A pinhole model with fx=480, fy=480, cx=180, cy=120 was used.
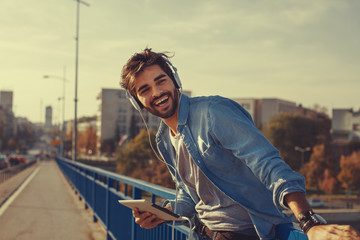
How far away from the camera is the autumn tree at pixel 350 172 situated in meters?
73.2

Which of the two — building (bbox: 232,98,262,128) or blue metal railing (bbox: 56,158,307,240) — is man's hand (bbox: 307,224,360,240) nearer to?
blue metal railing (bbox: 56,158,307,240)

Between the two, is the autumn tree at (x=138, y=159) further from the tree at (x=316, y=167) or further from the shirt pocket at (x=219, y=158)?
the shirt pocket at (x=219, y=158)

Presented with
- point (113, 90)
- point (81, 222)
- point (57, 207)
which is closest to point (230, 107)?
point (81, 222)

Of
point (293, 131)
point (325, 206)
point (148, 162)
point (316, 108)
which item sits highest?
point (316, 108)

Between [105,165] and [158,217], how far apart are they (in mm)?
86416

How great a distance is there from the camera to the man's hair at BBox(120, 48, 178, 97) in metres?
2.59

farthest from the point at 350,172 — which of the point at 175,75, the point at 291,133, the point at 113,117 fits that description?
the point at 175,75

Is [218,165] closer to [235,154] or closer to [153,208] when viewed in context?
[235,154]

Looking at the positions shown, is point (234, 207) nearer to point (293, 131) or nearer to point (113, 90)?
point (293, 131)

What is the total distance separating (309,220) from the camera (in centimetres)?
170

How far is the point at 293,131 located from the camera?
81.6 m

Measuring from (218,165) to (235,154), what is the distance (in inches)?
8.2

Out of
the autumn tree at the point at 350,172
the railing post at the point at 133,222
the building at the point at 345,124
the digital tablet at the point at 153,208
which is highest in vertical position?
the building at the point at 345,124

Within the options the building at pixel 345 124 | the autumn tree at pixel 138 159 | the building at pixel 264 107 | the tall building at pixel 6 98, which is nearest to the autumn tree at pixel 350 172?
the building at pixel 345 124
